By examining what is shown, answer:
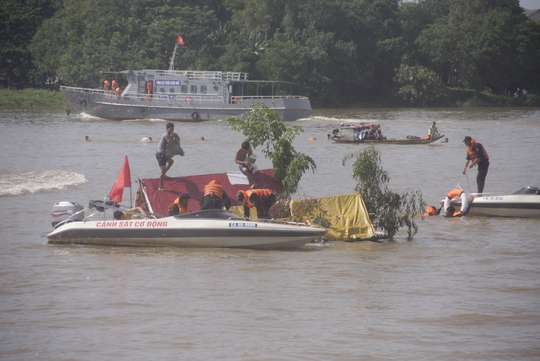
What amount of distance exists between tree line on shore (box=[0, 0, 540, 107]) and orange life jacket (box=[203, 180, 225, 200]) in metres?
54.1

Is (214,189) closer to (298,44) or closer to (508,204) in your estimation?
(508,204)

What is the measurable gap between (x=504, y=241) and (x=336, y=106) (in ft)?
189

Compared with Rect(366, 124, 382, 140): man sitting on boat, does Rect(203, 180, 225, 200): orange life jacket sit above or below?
above

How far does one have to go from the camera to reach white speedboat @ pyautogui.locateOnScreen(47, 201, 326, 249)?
1358 centimetres

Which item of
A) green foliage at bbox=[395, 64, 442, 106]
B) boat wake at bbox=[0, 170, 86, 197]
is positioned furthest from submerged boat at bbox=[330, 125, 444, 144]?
green foliage at bbox=[395, 64, 442, 106]

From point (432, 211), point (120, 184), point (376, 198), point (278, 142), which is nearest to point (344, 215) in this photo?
point (376, 198)

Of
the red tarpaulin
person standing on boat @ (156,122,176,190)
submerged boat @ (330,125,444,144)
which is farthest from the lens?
submerged boat @ (330,125,444,144)

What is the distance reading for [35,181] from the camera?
22.7 m

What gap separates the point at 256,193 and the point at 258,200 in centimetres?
13

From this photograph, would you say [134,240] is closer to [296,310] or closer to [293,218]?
[293,218]

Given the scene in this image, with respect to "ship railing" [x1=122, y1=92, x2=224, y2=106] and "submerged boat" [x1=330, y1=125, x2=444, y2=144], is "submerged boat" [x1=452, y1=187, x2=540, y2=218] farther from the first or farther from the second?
"ship railing" [x1=122, y1=92, x2=224, y2=106]

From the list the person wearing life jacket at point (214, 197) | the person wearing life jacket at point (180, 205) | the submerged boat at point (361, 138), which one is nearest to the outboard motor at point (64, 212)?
the person wearing life jacket at point (180, 205)

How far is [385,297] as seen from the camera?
10.9 m

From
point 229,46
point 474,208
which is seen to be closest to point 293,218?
point 474,208
